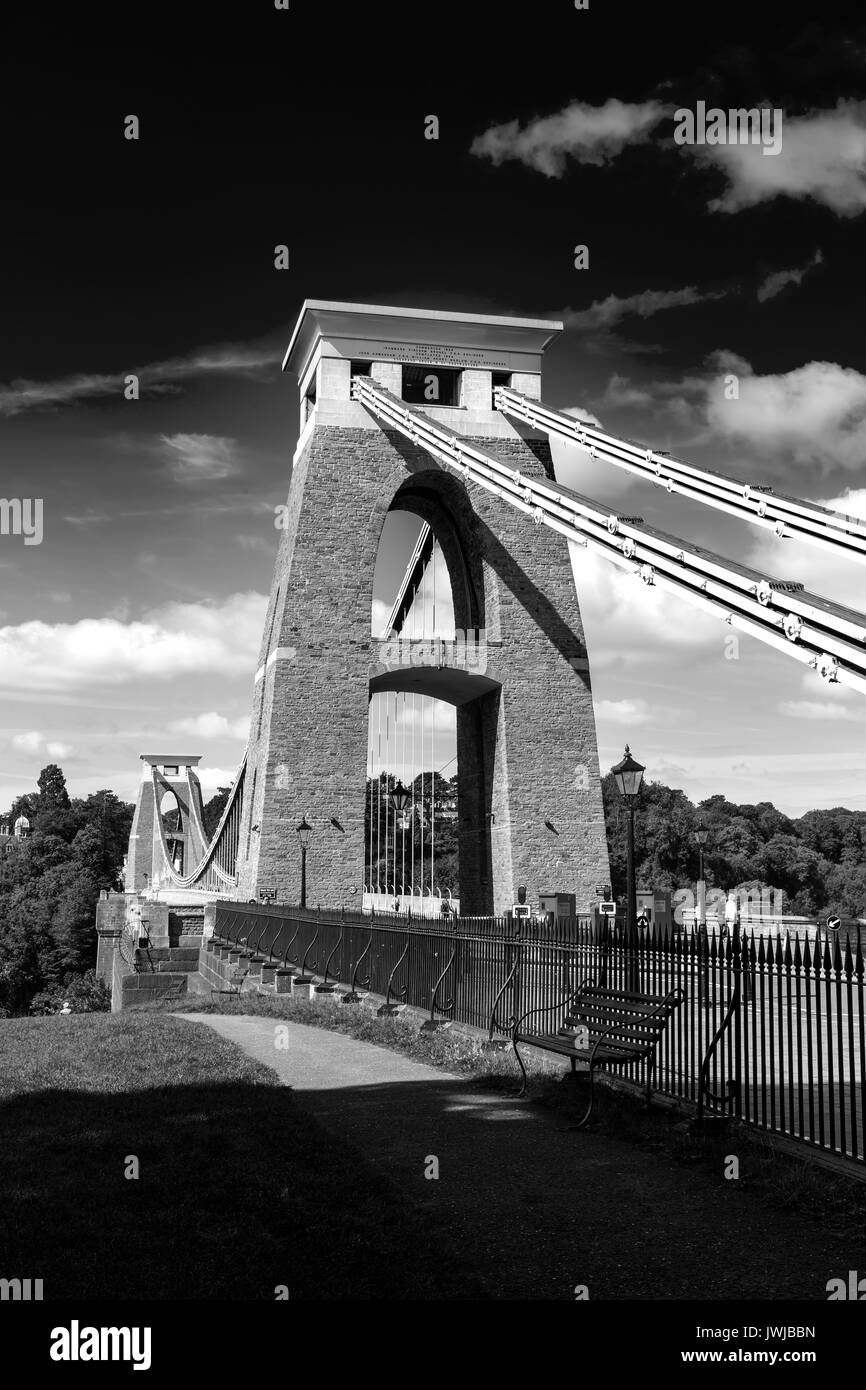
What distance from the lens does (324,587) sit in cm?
3020

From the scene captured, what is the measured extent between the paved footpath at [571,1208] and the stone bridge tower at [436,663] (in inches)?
805

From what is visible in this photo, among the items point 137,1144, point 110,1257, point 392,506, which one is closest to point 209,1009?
point 137,1144

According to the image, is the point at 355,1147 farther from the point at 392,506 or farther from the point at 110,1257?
the point at 392,506

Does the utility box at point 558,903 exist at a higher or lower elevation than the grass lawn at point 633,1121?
higher

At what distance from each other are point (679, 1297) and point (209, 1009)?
1259 cm

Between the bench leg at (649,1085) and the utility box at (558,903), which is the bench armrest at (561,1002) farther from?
the utility box at (558,903)

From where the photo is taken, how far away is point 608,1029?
8648mm

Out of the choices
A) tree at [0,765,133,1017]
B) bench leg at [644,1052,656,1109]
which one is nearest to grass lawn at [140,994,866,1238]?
bench leg at [644,1052,656,1109]

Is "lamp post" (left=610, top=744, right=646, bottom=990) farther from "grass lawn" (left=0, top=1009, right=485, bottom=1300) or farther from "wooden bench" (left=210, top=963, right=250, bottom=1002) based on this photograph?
"wooden bench" (left=210, top=963, right=250, bottom=1002)

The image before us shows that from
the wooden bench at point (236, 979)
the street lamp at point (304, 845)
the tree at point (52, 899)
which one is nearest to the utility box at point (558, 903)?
A: the street lamp at point (304, 845)

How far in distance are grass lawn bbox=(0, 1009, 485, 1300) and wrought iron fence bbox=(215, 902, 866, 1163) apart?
8.07 feet

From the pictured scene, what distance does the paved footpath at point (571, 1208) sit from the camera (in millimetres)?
4973

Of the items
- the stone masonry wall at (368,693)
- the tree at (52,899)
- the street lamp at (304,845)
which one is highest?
the stone masonry wall at (368,693)

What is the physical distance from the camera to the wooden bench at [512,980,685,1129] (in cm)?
816
